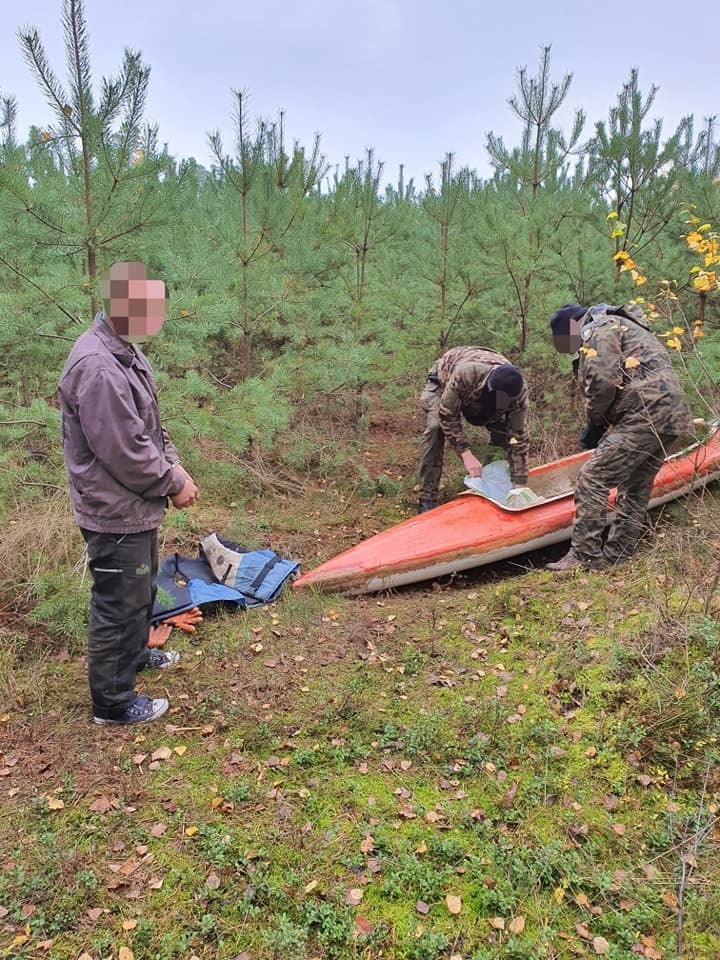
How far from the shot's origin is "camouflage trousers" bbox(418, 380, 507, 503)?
6695 millimetres

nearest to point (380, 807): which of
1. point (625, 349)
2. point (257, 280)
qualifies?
point (625, 349)

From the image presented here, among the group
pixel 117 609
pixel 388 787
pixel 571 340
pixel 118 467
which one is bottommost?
pixel 388 787

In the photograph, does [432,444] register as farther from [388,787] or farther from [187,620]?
[388,787]

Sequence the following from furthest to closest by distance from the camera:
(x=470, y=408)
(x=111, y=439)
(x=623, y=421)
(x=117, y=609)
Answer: (x=470, y=408)
(x=623, y=421)
(x=117, y=609)
(x=111, y=439)

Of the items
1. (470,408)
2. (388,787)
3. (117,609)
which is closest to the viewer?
(388,787)

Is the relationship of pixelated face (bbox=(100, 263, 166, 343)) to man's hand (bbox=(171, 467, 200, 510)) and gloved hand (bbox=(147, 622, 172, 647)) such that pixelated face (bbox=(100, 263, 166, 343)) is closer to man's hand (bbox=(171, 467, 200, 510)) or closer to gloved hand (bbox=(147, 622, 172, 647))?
man's hand (bbox=(171, 467, 200, 510))

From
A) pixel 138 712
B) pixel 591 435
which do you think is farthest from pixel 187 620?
pixel 591 435

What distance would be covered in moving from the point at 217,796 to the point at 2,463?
8.80ft

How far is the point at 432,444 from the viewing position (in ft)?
22.1

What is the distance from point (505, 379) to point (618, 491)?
134 centimetres

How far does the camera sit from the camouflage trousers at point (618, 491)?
5172mm

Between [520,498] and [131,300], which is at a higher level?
[131,300]

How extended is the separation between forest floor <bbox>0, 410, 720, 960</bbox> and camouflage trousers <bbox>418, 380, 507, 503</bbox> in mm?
2116

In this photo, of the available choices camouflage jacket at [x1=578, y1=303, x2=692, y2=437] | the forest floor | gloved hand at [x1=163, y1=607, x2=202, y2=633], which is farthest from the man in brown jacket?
camouflage jacket at [x1=578, y1=303, x2=692, y2=437]
